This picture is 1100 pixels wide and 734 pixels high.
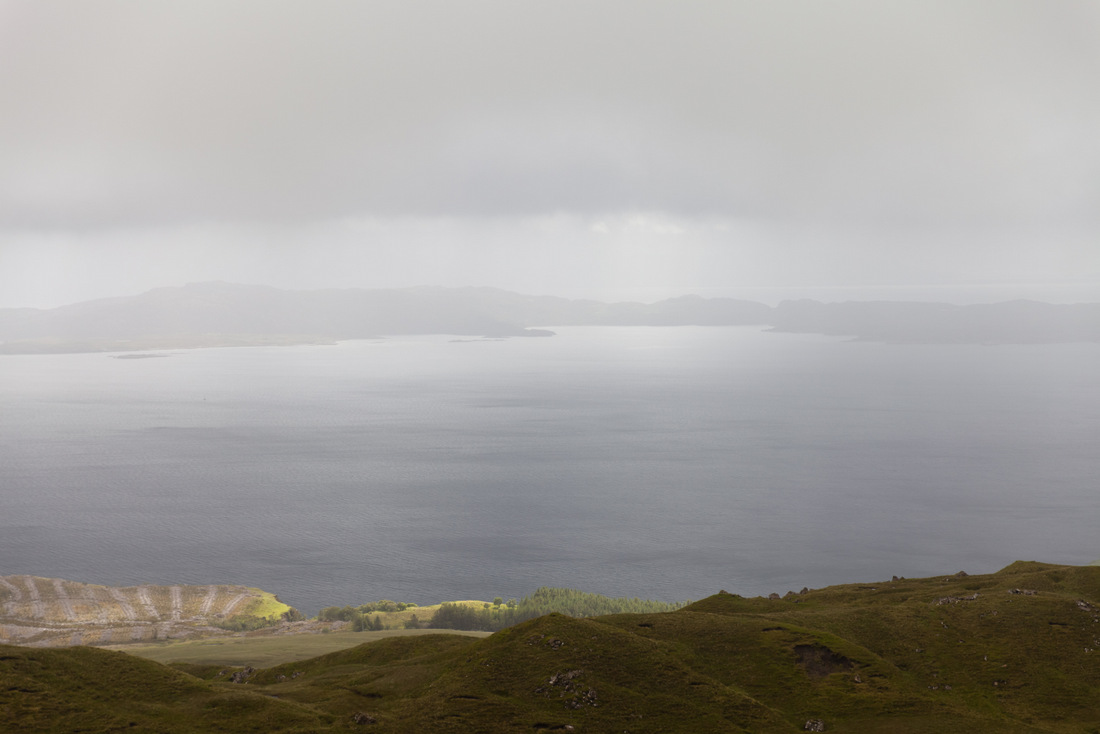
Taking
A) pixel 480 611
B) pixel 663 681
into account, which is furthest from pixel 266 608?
pixel 663 681

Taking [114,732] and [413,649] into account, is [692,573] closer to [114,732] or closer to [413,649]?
[413,649]

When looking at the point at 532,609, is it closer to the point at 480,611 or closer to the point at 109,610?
the point at 480,611

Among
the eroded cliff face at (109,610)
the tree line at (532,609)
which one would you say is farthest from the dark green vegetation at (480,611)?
the eroded cliff face at (109,610)

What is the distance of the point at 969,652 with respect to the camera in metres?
39.4

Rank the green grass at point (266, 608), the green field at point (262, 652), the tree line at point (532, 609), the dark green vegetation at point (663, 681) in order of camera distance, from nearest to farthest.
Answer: the dark green vegetation at point (663, 681) < the green field at point (262, 652) < the tree line at point (532, 609) < the green grass at point (266, 608)

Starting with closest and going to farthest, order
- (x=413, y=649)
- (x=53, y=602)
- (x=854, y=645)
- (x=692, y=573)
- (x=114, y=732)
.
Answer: (x=114, y=732) < (x=854, y=645) < (x=413, y=649) < (x=53, y=602) < (x=692, y=573)

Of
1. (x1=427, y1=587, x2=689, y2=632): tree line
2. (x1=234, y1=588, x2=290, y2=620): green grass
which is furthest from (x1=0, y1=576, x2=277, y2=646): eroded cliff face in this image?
Result: (x1=427, y1=587, x2=689, y2=632): tree line

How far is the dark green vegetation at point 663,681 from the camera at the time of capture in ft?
94.9

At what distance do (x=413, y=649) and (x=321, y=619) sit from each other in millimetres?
75973

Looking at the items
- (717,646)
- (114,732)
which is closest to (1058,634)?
(717,646)

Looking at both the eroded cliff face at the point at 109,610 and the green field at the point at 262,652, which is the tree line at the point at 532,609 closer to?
the eroded cliff face at the point at 109,610

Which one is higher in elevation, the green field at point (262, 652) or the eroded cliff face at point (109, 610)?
the green field at point (262, 652)

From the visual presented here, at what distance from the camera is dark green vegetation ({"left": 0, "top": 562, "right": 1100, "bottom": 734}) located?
2892 centimetres

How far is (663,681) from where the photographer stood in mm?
33031
